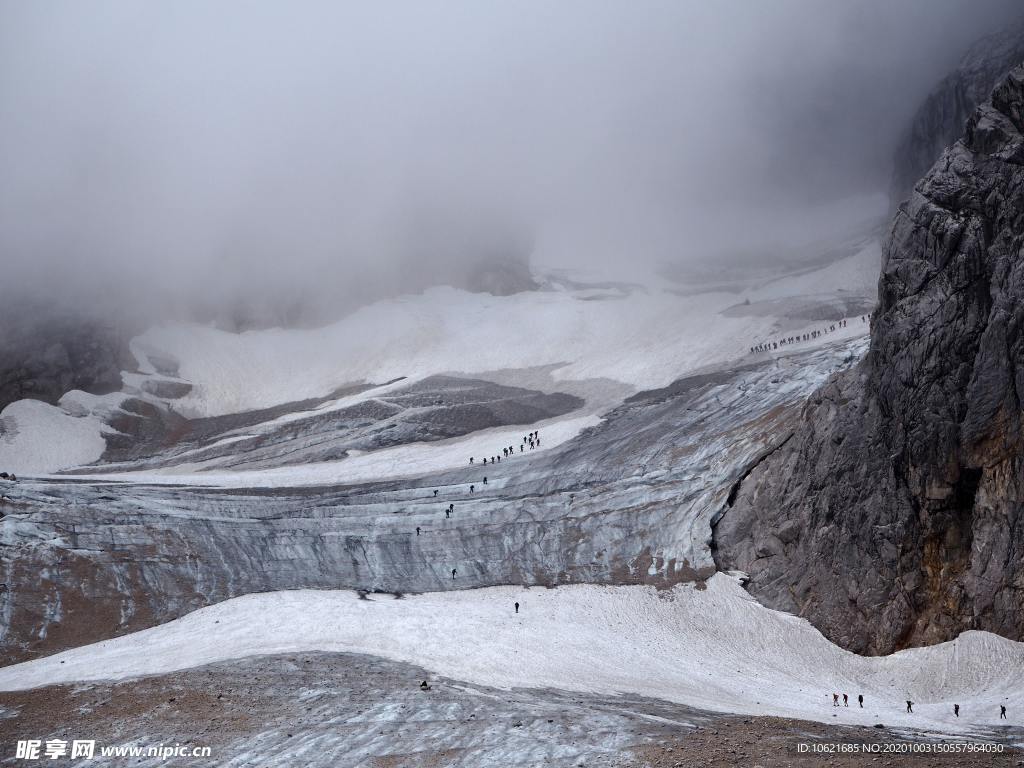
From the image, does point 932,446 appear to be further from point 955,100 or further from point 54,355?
point 54,355

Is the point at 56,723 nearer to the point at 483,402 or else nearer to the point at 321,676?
the point at 321,676

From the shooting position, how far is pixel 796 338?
97.0 metres

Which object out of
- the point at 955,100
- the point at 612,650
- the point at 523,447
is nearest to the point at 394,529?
the point at 523,447

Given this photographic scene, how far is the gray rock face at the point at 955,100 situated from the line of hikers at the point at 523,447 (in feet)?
185

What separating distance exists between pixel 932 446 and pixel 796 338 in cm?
5674

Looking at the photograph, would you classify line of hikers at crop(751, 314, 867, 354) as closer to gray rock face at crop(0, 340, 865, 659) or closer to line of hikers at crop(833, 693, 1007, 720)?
gray rock face at crop(0, 340, 865, 659)

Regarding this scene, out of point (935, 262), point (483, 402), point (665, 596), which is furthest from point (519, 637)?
point (483, 402)

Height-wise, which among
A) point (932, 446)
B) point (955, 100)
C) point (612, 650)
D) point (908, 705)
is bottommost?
point (908, 705)

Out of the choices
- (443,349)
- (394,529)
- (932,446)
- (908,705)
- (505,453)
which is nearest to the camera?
(908,705)

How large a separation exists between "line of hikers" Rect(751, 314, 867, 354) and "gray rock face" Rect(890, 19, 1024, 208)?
17.6m

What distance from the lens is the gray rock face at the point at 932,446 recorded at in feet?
130

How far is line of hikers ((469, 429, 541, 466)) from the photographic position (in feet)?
231

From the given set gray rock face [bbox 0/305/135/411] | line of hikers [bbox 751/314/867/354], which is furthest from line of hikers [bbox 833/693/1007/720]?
gray rock face [bbox 0/305/135/411]

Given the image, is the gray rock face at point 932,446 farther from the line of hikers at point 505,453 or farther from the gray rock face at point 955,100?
the gray rock face at point 955,100
